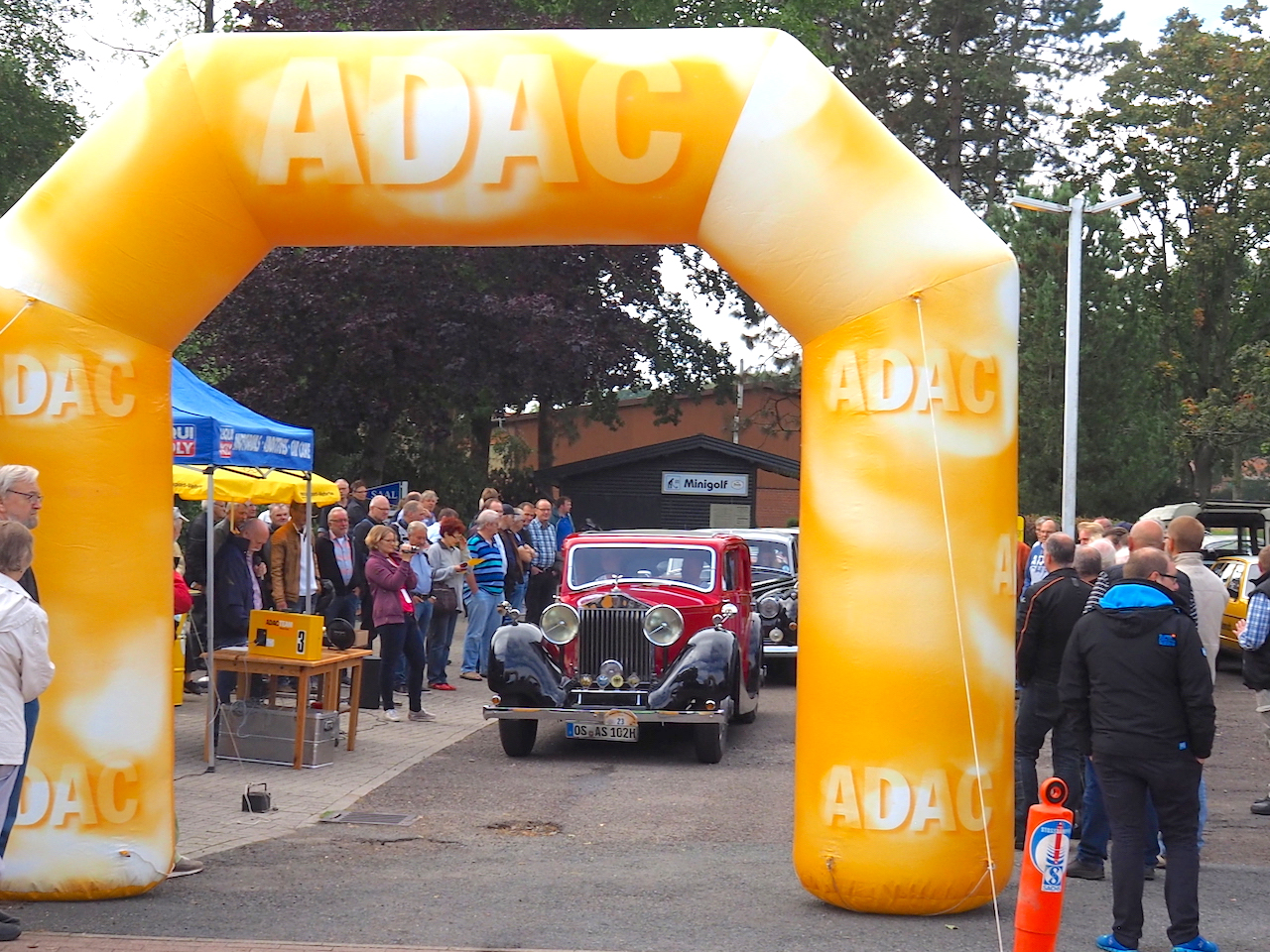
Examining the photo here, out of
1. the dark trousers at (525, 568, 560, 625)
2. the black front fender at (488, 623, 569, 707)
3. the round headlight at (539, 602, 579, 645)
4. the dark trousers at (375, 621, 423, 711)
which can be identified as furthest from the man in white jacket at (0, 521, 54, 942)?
the dark trousers at (525, 568, 560, 625)

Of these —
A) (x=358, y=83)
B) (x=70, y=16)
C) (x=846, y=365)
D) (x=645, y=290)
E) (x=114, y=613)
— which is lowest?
(x=114, y=613)

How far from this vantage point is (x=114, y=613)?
23.0 ft

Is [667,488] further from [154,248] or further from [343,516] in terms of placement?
[154,248]

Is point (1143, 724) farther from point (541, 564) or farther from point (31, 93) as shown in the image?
point (31, 93)

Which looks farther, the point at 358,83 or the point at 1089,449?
the point at 1089,449

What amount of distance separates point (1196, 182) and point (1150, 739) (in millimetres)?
35831

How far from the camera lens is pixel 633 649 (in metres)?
12.0

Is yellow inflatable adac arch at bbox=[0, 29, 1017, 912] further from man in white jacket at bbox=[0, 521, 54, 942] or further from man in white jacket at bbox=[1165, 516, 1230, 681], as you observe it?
man in white jacket at bbox=[1165, 516, 1230, 681]

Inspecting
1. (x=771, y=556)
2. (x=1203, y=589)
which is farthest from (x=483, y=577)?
(x=1203, y=589)

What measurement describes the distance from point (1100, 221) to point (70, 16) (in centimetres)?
2062

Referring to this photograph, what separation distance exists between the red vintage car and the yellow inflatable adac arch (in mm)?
4350

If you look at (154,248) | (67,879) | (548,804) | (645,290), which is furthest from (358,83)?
(645,290)

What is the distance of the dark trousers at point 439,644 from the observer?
1560 centimetres

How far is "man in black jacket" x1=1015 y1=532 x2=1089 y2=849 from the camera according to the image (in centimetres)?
827
